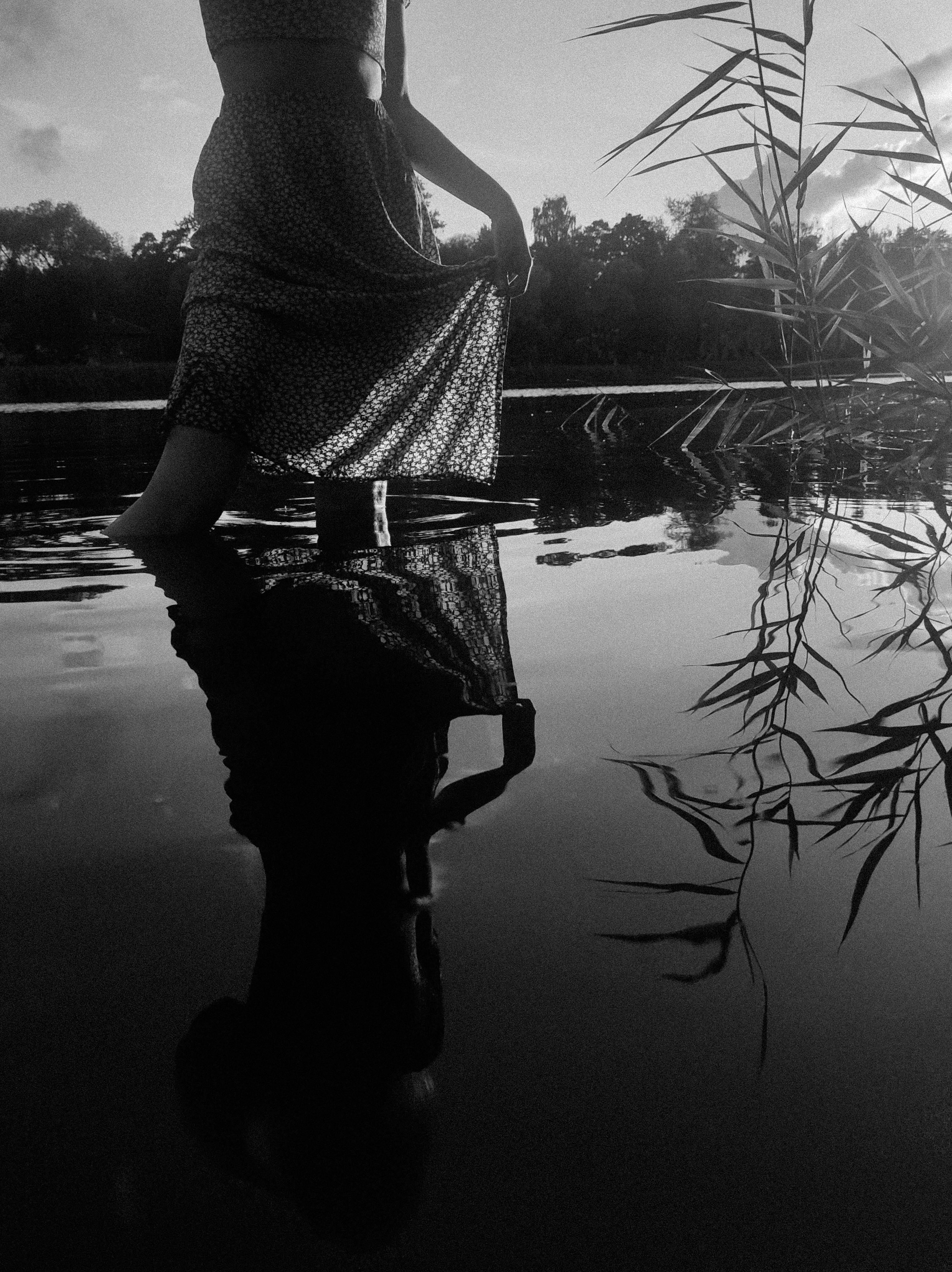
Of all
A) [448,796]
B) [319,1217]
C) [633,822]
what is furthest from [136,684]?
[319,1217]

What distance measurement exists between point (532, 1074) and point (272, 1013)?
0.66 ft

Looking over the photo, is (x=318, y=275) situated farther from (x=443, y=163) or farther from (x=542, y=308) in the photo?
(x=542, y=308)

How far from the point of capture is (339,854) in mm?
1010

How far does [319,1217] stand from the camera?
0.55 metres

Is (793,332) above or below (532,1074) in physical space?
above

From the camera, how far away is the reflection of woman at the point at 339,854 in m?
0.61

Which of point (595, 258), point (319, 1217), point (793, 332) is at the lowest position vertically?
point (319, 1217)

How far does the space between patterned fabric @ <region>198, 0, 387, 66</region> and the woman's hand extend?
2.29 feet

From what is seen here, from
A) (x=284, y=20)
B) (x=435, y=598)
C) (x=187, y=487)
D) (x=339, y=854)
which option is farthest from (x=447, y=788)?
(x=284, y=20)

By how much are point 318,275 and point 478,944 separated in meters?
2.85

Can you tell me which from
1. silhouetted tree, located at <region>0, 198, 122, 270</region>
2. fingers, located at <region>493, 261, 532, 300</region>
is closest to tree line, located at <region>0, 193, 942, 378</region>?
silhouetted tree, located at <region>0, 198, 122, 270</region>

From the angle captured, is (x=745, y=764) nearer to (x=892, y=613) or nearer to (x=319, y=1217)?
(x=319, y=1217)

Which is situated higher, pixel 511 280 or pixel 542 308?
pixel 542 308

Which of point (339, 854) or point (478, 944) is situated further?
point (339, 854)
